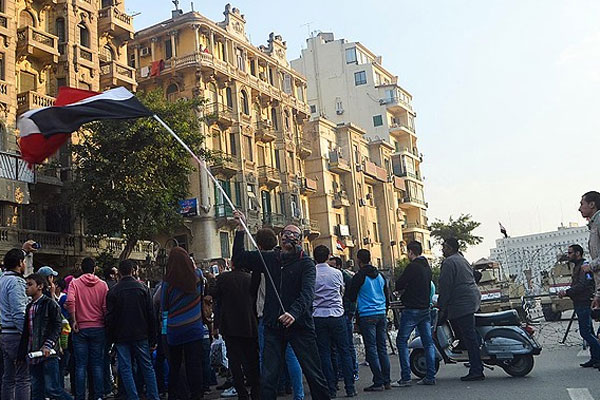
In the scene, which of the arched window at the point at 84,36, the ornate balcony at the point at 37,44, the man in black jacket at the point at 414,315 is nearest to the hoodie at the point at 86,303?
the man in black jacket at the point at 414,315

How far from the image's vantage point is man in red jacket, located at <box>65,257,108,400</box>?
349 inches

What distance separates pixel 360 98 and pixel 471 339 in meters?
59.6

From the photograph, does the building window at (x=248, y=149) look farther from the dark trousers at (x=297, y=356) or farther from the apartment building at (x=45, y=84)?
the dark trousers at (x=297, y=356)

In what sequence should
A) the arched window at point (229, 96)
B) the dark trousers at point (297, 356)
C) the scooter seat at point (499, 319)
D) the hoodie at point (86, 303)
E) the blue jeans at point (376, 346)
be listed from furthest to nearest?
the arched window at point (229, 96) → the scooter seat at point (499, 319) → the blue jeans at point (376, 346) → the hoodie at point (86, 303) → the dark trousers at point (297, 356)

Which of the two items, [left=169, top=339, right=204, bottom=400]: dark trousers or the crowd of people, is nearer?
the crowd of people

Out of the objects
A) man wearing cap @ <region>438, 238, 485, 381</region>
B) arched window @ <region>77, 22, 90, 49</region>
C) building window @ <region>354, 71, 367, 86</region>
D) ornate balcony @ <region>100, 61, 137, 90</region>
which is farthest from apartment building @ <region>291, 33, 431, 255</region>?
man wearing cap @ <region>438, 238, 485, 381</region>

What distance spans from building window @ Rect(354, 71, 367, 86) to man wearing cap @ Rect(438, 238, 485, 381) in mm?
58863

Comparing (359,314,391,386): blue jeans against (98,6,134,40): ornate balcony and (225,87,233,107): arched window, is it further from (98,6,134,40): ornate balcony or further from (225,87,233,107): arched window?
(225,87,233,107): arched window

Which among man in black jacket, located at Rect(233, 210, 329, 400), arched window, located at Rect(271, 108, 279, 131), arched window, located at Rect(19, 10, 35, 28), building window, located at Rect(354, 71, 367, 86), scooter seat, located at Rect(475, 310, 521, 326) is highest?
building window, located at Rect(354, 71, 367, 86)

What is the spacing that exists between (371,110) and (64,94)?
60.8 metres

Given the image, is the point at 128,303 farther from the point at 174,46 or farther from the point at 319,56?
the point at 319,56

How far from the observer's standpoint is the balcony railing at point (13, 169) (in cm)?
2653

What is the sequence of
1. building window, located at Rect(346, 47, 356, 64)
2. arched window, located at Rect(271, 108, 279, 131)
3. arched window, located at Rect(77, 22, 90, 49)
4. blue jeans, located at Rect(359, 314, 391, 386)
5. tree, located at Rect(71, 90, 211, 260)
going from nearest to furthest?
blue jeans, located at Rect(359, 314, 391, 386) → tree, located at Rect(71, 90, 211, 260) → arched window, located at Rect(77, 22, 90, 49) → arched window, located at Rect(271, 108, 279, 131) → building window, located at Rect(346, 47, 356, 64)

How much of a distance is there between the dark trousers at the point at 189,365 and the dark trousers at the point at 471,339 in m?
3.78
